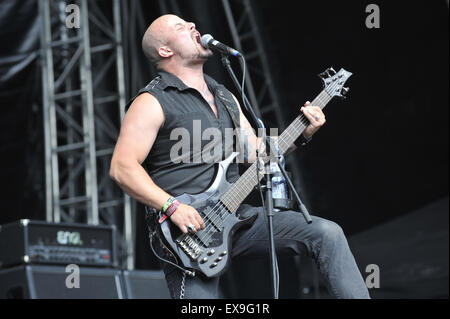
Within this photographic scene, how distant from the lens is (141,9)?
668cm

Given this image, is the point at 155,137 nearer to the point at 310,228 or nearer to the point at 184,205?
the point at 184,205

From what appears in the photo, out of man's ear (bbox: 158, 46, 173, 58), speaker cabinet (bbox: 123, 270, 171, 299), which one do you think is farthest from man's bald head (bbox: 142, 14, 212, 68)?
speaker cabinet (bbox: 123, 270, 171, 299)

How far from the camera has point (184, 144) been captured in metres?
3.02

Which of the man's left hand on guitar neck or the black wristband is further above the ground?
the man's left hand on guitar neck

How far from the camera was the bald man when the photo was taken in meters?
2.76

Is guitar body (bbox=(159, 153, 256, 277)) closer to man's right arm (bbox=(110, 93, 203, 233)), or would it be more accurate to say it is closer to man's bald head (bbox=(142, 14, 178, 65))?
man's right arm (bbox=(110, 93, 203, 233))

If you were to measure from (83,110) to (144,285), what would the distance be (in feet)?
6.74

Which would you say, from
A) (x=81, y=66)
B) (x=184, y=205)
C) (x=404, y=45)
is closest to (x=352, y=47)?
(x=404, y=45)

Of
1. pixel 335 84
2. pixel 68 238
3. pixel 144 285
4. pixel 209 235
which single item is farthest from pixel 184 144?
pixel 144 285

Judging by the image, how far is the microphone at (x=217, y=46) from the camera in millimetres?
2844

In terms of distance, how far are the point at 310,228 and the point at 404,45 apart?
9.70 ft

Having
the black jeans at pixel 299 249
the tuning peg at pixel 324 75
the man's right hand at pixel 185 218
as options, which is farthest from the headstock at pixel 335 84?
the man's right hand at pixel 185 218

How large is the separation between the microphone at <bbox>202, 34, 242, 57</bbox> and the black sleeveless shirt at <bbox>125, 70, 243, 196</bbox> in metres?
0.22

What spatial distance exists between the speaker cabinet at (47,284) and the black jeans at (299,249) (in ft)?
6.85
